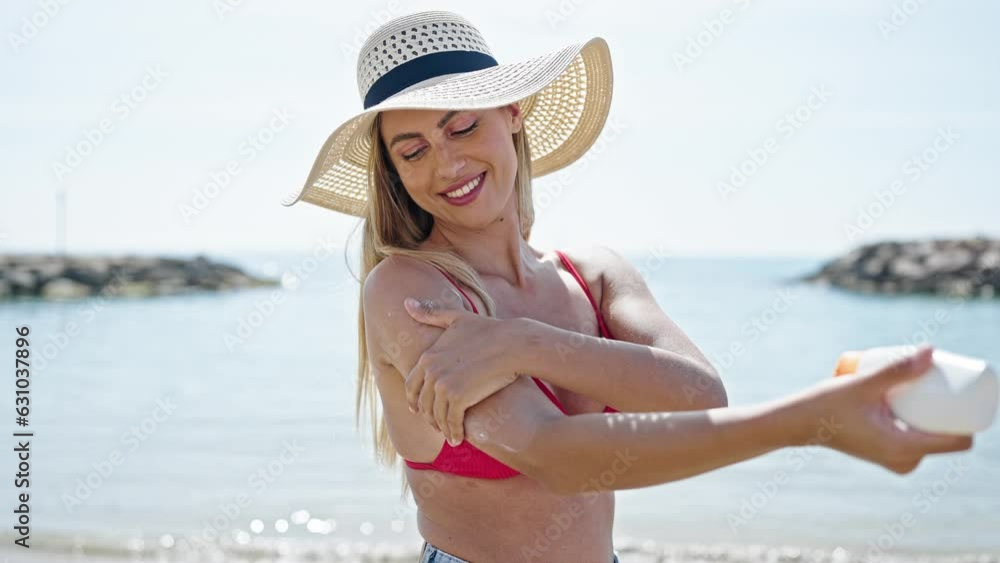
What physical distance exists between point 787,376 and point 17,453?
10968 millimetres

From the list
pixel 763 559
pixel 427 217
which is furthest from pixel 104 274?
pixel 427 217

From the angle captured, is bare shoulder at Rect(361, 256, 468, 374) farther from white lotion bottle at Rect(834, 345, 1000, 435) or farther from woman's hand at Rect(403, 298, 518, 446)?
white lotion bottle at Rect(834, 345, 1000, 435)

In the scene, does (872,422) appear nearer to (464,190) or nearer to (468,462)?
(468,462)

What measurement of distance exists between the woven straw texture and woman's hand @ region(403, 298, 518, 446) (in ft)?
1.49

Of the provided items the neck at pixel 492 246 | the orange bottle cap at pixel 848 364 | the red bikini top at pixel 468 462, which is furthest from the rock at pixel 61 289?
the orange bottle cap at pixel 848 364

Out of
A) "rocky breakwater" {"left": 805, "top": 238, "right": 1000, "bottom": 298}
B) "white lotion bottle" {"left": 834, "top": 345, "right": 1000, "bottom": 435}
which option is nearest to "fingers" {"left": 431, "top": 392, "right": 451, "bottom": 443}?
"white lotion bottle" {"left": 834, "top": 345, "right": 1000, "bottom": 435}

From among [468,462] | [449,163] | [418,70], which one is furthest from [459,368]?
[418,70]

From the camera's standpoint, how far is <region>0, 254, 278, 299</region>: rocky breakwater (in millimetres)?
32562

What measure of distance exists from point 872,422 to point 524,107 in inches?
62.9

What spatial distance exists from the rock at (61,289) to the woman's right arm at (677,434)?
110 ft

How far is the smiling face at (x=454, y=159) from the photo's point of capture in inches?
84.0

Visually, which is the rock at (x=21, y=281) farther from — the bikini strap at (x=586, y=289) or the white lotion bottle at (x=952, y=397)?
the white lotion bottle at (x=952, y=397)

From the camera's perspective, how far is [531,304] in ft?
7.58

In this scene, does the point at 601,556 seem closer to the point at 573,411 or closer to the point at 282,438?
the point at 573,411
